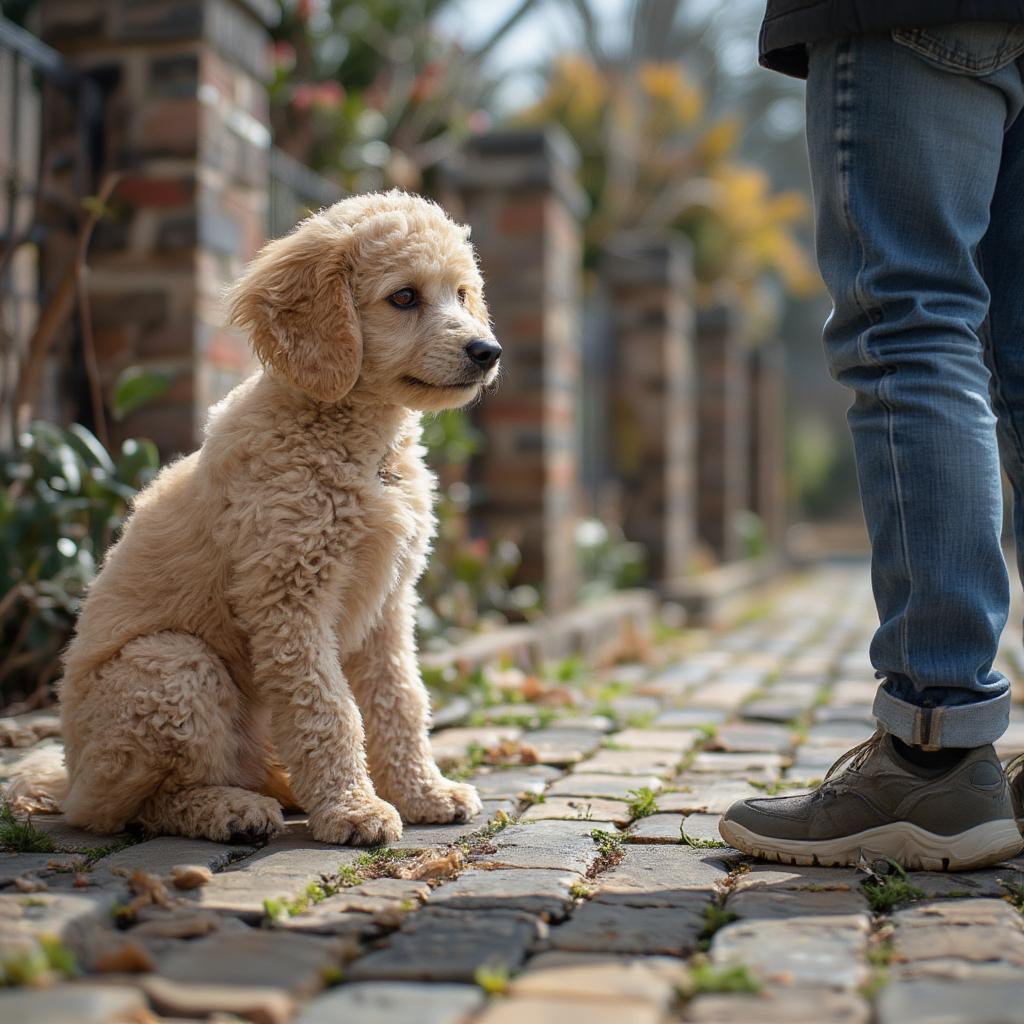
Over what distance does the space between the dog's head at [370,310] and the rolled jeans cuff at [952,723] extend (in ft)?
4.38

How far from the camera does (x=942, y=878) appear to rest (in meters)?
2.56

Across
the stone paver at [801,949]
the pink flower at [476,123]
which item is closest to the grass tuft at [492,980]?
the stone paver at [801,949]

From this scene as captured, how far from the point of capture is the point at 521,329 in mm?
6715

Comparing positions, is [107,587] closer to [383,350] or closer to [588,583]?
[383,350]

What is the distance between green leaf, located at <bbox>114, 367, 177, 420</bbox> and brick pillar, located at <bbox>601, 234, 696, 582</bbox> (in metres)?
5.16

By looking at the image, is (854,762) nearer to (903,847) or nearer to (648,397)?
(903,847)

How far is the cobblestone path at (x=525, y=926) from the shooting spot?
1829 mm

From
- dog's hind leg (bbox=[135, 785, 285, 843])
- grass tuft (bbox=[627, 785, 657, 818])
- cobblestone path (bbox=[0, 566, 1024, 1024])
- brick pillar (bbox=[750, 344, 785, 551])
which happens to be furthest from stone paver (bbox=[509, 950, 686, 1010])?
brick pillar (bbox=[750, 344, 785, 551])

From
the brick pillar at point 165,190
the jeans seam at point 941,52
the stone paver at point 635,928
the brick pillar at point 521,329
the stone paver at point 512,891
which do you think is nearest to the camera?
the stone paver at point 635,928

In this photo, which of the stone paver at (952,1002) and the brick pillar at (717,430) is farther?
the brick pillar at (717,430)

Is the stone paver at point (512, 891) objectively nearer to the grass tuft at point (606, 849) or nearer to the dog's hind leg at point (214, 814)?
the grass tuft at point (606, 849)

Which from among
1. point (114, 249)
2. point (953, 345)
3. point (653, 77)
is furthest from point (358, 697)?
point (653, 77)

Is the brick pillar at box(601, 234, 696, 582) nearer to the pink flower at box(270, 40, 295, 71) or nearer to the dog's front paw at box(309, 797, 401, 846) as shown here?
the pink flower at box(270, 40, 295, 71)

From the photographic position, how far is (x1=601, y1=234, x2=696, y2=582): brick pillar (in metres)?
9.23
